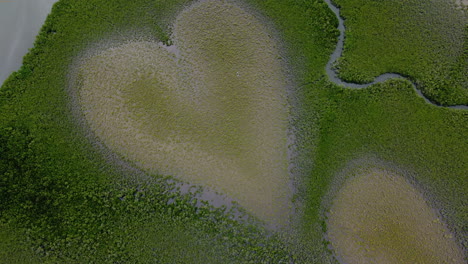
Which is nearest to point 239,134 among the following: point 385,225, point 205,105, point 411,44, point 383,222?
point 205,105

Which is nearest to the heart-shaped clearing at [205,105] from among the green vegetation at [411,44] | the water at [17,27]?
the water at [17,27]

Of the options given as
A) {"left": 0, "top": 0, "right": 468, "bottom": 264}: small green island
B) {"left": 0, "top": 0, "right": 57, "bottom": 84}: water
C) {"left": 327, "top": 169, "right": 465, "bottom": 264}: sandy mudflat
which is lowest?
{"left": 327, "top": 169, "right": 465, "bottom": 264}: sandy mudflat

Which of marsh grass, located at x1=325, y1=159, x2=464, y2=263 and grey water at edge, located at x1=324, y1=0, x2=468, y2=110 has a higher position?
grey water at edge, located at x1=324, y1=0, x2=468, y2=110

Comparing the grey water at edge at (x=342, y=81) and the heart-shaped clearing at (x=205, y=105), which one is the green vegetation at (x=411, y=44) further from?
the heart-shaped clearing at (x=205, y=105)

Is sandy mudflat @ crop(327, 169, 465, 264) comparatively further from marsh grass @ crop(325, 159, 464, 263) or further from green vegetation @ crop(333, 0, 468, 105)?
green vegetation @ crop(333, 0, 468, 105)

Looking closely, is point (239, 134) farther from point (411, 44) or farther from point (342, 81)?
point (411, 44)

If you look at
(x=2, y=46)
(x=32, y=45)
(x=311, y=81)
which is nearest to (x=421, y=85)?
(x=311, y=81)

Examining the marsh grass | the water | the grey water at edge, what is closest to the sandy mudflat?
the marsh grass
